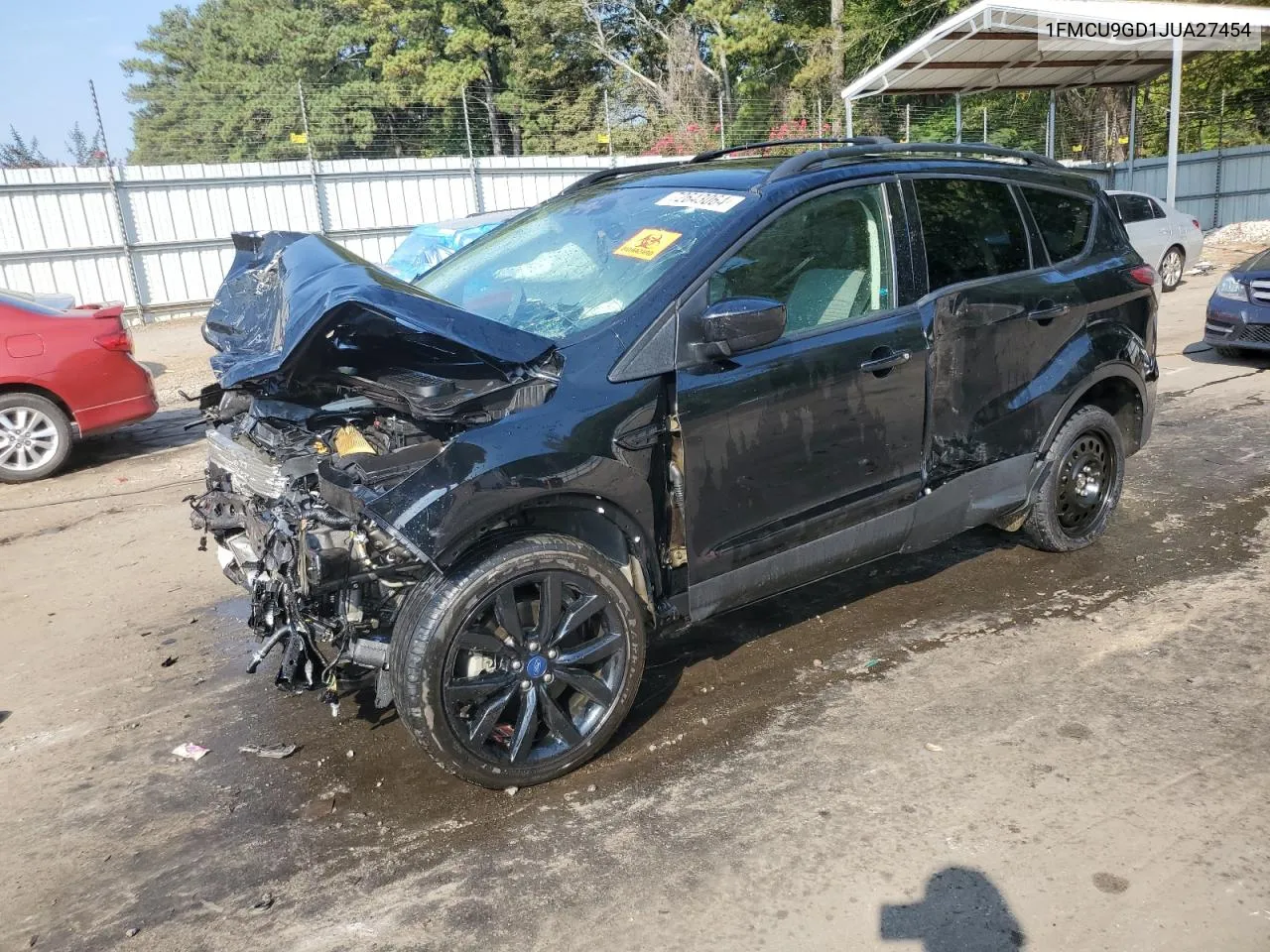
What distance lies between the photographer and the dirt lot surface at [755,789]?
2697mm

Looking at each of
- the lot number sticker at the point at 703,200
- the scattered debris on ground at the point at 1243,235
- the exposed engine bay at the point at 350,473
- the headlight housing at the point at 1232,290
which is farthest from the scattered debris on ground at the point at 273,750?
the scattered debris on ground at the point at 1243,235

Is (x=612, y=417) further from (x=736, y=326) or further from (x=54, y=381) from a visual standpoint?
(x=54, y=381)

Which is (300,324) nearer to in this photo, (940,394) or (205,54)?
(940,394)

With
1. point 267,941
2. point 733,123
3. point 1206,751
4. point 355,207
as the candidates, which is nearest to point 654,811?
point 267,941

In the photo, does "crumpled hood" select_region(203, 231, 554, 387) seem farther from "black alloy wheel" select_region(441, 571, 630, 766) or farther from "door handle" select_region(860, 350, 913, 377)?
"door handle" select_region(860, 350, 913, 377)

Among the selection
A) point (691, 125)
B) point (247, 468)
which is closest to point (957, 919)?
point (247, 468)

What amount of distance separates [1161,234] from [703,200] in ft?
42.8

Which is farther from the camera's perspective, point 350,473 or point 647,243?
point 647,243

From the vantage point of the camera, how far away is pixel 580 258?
3.92 metres

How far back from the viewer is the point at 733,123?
25.1 meters

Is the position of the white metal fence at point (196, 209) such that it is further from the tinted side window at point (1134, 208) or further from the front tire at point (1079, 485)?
the front tire at point (1079, 485)

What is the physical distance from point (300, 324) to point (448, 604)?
3.18 ft

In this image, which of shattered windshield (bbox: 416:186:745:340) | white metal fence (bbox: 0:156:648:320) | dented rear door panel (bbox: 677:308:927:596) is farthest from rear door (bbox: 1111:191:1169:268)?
shattered windshield (bbox: 416:186:745:340)

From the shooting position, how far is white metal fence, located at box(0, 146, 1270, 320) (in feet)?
55.7
